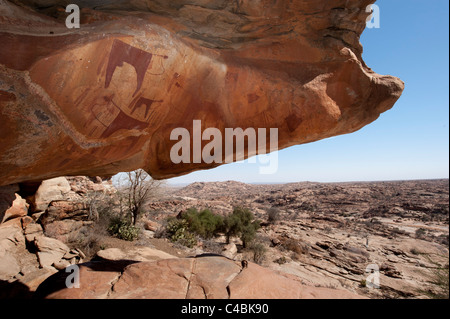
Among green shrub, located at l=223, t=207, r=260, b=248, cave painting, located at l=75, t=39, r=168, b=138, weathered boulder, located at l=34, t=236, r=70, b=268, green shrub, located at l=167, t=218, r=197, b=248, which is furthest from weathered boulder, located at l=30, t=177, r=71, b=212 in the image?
green shrub, located at l=223, t=207, r=260, b=248

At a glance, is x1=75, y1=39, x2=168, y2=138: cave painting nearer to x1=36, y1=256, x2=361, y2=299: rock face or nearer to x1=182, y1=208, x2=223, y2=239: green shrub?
x1=36, y1=256, x2=361, y2=299: rock face

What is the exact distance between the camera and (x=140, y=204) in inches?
488

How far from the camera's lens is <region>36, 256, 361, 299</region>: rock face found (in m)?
2.82

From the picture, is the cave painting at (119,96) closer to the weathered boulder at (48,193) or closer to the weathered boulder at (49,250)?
the weathered boulder at (49,250)

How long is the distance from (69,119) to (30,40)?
80cm

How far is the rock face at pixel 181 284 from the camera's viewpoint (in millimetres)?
2824

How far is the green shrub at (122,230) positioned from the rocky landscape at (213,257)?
410mm

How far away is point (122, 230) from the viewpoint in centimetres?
993

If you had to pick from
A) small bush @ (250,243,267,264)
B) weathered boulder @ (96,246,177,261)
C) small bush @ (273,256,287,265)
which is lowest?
small bush @ (273,256,287,265)

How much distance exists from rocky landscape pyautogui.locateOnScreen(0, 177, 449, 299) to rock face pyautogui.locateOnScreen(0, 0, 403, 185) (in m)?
1.66

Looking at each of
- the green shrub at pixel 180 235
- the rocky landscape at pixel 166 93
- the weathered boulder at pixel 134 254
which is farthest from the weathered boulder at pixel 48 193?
the green shrub at pixel 180 235

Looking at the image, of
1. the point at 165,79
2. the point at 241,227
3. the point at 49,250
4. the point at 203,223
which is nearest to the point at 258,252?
the point at 241,227

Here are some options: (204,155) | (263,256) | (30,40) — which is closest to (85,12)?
(30,40)

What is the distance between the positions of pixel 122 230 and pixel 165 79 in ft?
29.8
